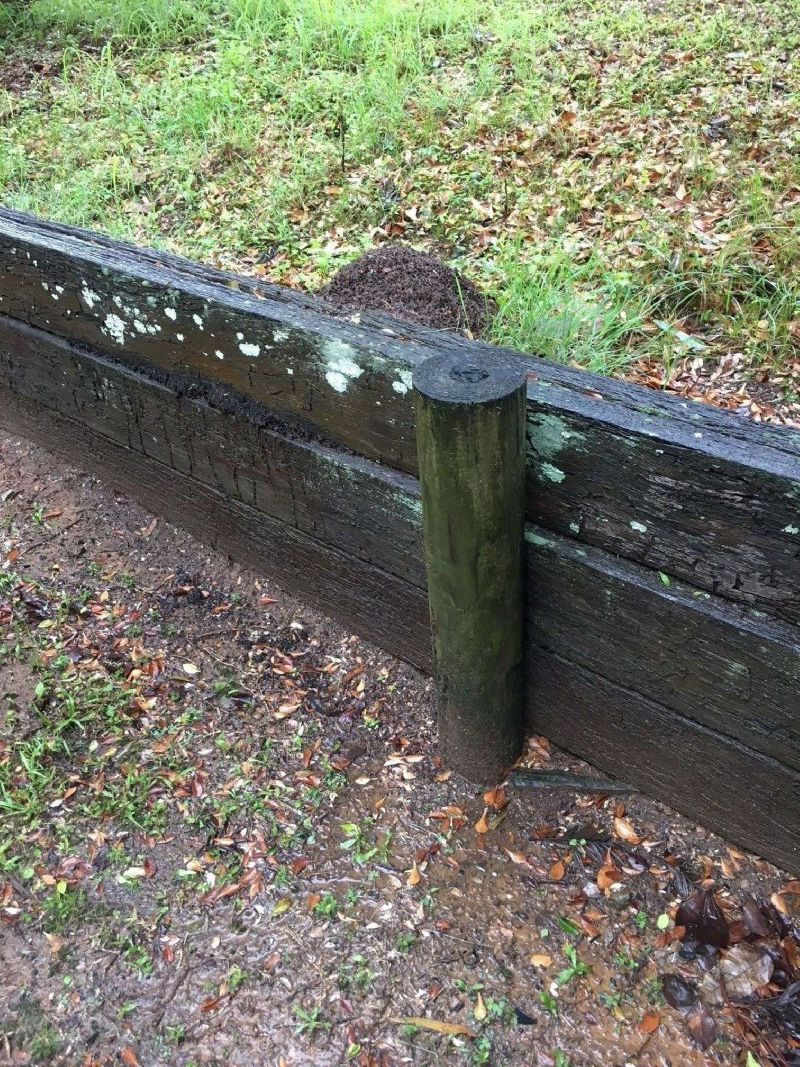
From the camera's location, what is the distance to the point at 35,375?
3066mm

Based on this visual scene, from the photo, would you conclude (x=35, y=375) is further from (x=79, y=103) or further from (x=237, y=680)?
(x=79, y=103)

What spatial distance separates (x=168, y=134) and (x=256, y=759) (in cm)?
437

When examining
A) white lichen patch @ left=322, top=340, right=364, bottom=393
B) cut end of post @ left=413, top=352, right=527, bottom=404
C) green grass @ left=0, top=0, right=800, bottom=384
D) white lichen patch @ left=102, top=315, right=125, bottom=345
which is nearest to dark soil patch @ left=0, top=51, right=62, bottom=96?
green grass @ left=0, top=0, right=800, bottom=384

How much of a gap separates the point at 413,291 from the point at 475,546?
1.64m

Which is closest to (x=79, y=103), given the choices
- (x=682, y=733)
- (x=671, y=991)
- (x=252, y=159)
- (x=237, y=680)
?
(x=252, y=159)

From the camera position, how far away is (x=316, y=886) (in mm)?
2084

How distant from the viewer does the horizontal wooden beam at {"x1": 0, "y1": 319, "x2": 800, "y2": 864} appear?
176 centimetres

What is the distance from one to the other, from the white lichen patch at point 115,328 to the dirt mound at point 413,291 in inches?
33.7

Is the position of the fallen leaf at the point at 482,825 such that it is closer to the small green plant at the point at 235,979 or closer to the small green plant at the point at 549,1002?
the small green plant at the point at 549,1002

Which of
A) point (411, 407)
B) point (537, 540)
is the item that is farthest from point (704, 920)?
point (411, 407)

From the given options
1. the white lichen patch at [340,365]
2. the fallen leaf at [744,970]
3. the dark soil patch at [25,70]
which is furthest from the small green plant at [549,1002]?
the dark soil patch at [25,70]

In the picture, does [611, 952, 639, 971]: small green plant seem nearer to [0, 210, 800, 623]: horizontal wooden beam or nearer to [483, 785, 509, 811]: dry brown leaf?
[483, 785, 509, 811]: dry brown leaf

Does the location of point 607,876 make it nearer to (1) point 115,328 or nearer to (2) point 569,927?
(2) point 569,927

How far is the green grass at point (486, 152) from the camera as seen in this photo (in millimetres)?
3234
